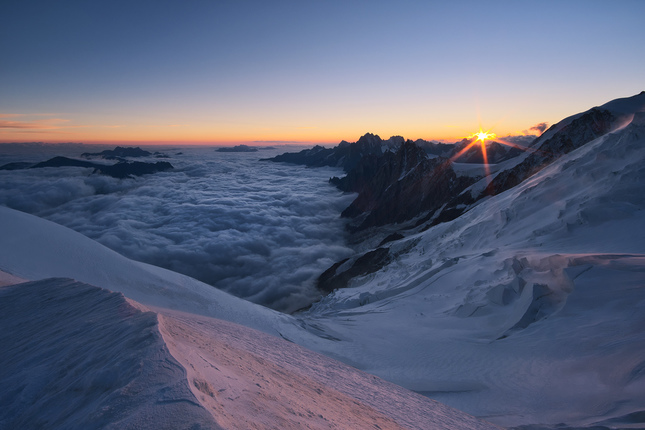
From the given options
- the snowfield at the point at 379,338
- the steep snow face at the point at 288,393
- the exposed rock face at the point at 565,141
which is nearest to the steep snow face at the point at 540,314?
the snowfield at the point at 379,338

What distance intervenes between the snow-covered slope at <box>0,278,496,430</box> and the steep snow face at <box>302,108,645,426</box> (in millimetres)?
2868

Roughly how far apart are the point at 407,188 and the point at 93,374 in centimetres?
8523

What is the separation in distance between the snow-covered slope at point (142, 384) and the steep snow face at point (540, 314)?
2.87 meters

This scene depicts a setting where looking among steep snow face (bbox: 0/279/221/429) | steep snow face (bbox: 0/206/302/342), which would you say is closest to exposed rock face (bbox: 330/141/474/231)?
steep snow face (bbox: 0/206/302/342)

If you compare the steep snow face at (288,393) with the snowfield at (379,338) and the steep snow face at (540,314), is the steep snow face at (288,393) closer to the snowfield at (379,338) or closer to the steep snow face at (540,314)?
the snowfield at (379,338)

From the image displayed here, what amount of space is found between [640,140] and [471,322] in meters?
18.7

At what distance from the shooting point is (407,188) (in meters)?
84.6

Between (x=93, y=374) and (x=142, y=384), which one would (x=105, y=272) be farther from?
(x=142, y=384)

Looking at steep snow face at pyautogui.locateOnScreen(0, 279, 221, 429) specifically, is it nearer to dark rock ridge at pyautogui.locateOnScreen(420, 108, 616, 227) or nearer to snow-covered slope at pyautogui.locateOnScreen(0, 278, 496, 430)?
snow-covered slope at pyautogui.locateOnScreen(0, 278, 496, 430)

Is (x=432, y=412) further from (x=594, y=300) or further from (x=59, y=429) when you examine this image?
(x=594, y=300)

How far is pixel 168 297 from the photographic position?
14.8 meters

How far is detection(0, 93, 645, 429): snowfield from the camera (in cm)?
415

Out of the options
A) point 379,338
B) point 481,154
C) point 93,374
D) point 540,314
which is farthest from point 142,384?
point 481,154

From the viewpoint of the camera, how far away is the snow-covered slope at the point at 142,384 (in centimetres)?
343
